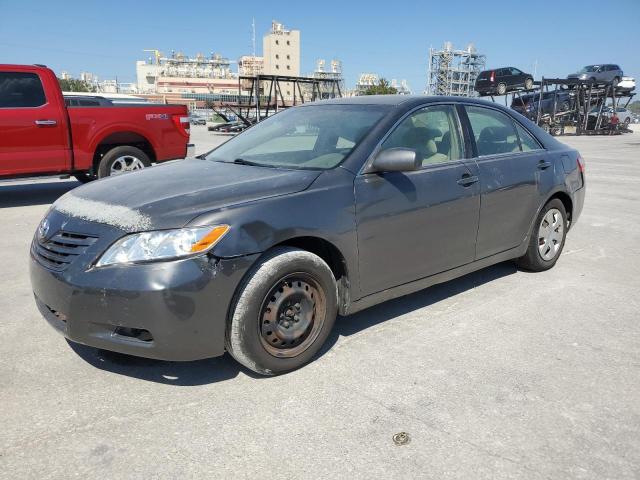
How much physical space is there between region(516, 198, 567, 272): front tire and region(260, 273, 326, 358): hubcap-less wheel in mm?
2542

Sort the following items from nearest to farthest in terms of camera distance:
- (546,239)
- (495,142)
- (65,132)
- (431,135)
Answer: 1. (431,135)
2. (495,142)
3. (546,239)
4. (65,132)

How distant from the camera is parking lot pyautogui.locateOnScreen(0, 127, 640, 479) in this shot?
230 centimetres

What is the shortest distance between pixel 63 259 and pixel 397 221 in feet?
6.48

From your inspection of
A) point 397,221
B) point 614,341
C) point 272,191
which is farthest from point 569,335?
point 272,191

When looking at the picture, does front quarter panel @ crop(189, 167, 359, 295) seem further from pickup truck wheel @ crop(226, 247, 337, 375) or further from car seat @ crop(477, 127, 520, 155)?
car seat @ crop(477, 127, 520, 155)

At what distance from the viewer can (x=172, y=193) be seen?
2.93m

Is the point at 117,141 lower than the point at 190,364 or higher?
higher

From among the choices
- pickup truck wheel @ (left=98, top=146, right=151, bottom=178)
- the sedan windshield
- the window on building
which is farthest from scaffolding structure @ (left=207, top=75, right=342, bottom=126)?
the window on building

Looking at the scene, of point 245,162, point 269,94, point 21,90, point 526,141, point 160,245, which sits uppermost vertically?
point 269,94

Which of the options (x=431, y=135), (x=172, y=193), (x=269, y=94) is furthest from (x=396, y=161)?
(x=269, y=94)

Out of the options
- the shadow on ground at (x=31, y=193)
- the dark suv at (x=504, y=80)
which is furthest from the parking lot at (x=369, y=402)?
the dark suv at (x=504, y=80)

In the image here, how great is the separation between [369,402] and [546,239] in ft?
9.72

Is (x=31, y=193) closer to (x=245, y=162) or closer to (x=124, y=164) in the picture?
(x=124, y=164)

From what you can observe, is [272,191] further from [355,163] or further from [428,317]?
[428,317]
